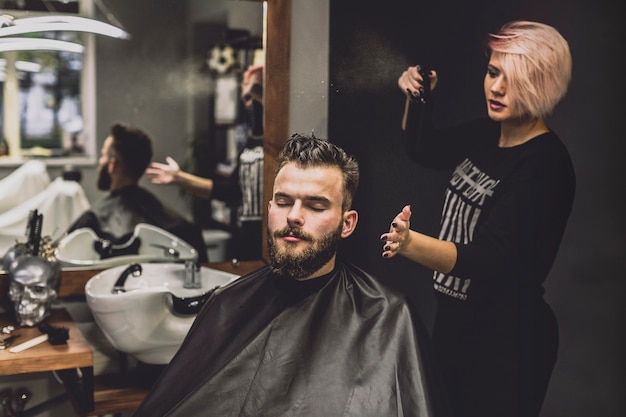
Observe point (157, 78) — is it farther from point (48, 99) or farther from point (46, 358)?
point (46, 358)

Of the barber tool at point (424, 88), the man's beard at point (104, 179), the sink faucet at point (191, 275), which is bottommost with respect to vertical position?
the sink faucet at point (191, 275)

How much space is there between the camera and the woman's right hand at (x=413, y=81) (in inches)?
96.0

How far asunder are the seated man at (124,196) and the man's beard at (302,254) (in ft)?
3.06

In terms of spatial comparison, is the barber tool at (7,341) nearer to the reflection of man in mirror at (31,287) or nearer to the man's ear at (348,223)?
the reflection of man in mirror at (31,287)

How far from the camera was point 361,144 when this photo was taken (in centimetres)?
253

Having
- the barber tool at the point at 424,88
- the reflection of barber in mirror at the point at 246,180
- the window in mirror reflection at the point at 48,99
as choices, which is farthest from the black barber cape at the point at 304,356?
the window in mirror reflection at the point at 48,99

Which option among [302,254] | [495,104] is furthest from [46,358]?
[495,104]

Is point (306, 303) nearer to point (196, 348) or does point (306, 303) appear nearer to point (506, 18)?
point (196, 348)

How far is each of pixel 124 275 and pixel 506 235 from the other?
1413 mm

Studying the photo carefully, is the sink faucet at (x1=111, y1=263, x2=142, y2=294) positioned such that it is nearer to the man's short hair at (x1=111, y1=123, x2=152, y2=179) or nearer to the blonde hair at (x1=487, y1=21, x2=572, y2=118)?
the man's short hair at (x1=111, y1=123, x2=152, y2=179)

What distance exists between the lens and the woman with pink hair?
7.29 ft

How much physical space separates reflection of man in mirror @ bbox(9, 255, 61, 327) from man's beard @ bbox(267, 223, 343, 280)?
0.96 metres

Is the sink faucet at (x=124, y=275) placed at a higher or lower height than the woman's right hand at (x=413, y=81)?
lower

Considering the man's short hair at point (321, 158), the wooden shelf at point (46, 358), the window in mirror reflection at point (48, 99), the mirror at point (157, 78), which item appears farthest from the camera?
the mirror at point (157, 78)
